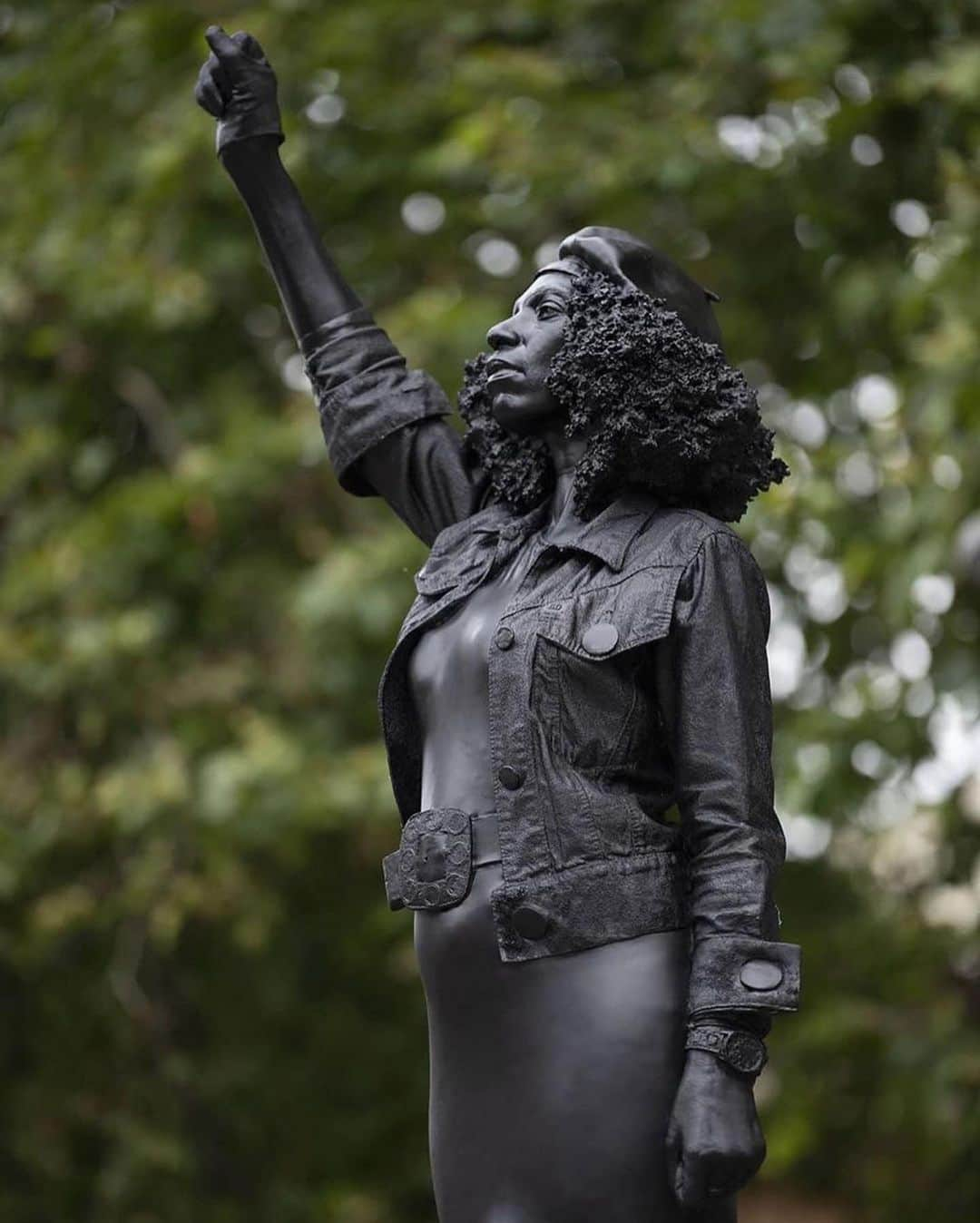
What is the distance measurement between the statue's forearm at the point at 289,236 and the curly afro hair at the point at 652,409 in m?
0.64

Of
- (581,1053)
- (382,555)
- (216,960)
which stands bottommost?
(216,960)

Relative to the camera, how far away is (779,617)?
10.0m

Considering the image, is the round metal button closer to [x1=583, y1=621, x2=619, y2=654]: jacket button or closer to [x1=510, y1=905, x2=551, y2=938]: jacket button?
[x1=510, y1=905, x2=551, y2=938]: jacket button

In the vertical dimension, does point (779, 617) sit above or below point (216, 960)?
above

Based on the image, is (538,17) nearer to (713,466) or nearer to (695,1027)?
(713,466)

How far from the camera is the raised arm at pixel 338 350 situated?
456 cm

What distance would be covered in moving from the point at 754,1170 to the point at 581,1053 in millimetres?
336

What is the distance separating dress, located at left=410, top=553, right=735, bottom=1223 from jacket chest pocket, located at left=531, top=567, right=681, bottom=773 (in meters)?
0.19

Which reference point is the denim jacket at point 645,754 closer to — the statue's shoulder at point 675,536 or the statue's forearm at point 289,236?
the statue's shoulder at point 675,536

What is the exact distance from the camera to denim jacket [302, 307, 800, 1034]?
12.4ft

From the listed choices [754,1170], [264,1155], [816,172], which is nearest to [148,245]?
[816,172]

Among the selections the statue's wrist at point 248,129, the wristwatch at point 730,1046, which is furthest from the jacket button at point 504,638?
the statue's wrist at point 248,129

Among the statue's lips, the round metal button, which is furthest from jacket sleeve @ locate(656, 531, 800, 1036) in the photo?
the statue's lips

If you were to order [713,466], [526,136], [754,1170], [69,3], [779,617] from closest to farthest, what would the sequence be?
[754,1170] < [713,466] < [526,136] < [779,617] < [69,3]
